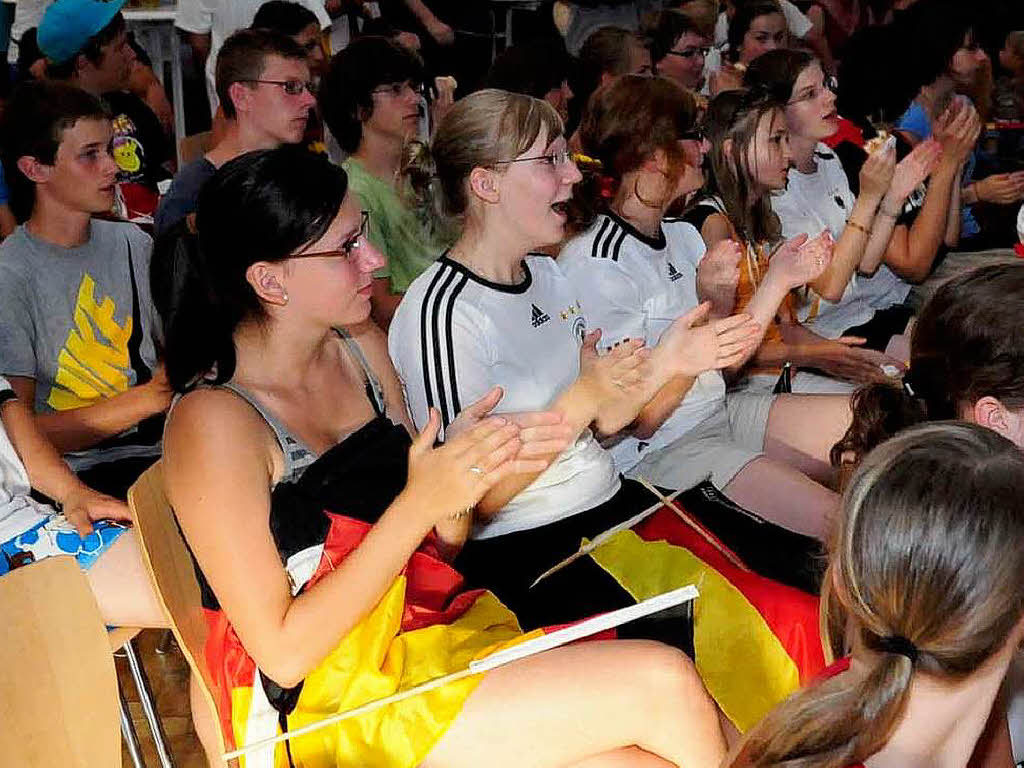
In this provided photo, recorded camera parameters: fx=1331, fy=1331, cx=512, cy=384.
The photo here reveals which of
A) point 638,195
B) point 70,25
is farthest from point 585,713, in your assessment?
point 70,25

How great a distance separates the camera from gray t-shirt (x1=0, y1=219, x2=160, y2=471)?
2.47m

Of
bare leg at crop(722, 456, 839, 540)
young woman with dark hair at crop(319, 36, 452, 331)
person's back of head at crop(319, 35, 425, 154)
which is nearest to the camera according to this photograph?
bare leg at crop(722, 456, 839, 540)

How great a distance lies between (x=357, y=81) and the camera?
10.9 ft

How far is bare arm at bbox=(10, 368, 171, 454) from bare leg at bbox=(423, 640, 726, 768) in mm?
968

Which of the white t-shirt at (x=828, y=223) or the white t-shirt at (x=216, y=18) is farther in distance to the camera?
the white t-shirt at (x=216, y=18)

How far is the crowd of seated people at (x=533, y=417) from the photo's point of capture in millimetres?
1296

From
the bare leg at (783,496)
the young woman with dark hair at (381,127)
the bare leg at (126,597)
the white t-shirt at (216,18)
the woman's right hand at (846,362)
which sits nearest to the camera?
the bare leg at (126,597)

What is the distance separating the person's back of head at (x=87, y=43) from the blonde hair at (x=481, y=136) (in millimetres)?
2134

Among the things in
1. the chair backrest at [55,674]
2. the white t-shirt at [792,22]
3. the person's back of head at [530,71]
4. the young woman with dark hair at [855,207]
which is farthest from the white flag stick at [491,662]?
the white t-shirt at [792,22]

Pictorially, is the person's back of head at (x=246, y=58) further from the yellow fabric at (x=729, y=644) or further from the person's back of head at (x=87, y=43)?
the yellow fabric at (x=729, y=644)

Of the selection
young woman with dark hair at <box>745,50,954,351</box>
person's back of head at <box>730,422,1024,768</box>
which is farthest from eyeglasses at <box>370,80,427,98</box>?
person's back of head at <box>730,422,1024,768</box>

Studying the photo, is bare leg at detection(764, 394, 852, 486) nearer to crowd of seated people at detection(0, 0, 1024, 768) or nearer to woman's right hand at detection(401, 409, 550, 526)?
crowd of seated people at detection(0, 0, 1024, 768)

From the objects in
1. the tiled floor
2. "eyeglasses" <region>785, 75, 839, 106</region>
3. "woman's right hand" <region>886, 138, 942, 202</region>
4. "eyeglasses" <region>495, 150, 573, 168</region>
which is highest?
"eyeglasses" <region>495, 150, 573, 168</region>

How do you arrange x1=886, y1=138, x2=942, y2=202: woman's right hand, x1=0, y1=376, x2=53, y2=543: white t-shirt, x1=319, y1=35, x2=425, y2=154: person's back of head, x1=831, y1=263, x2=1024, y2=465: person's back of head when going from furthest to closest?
x1=319, y1=35, x2=425, y2=154: person's back of head
x1=886, y1=138, x2=942, y2=202: woman's right hand
x1=0, y1=376, x2=53, y2=543: white t-shirt
x1=831, y1=263, x2=1024, y2=465: person's back of head
